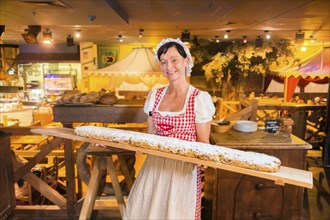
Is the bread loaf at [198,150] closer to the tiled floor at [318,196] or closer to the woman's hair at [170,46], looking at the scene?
the woman's hair at [170,46]

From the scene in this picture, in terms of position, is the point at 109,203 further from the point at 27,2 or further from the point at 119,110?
the point at 27,2

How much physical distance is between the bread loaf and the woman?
151mm

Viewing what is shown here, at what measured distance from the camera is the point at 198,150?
3.93 ft

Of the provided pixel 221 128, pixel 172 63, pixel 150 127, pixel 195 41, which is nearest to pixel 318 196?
pixel 221 128

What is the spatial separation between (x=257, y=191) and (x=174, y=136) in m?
0.90

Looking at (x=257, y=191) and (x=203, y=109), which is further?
(x=257, y=191)

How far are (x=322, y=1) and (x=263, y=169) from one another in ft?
8.50

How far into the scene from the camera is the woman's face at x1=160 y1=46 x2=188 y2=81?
1.40m

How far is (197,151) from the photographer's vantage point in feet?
3.92

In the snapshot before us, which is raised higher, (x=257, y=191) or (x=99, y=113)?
(x=99, y=113)

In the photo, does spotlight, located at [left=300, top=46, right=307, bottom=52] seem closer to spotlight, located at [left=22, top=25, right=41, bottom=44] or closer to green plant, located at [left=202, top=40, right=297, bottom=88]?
green plant, located at [left=202, top=40, right=297, bottom=88]

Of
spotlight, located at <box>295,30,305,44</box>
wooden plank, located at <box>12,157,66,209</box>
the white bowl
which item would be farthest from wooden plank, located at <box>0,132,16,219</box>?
spotlight, located at <box>295,30,305,44</box>

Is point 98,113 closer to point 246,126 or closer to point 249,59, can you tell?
point 246,126

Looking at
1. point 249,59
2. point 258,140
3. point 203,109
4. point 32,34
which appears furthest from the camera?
point 249,59
